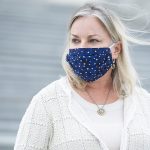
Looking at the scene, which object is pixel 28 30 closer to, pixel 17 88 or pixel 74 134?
pixel 17 88

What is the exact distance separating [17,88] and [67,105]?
18.8 ft

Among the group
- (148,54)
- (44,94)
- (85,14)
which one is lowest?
(44,94)

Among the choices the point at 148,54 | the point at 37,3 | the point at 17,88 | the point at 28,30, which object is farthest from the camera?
the point at 37,3

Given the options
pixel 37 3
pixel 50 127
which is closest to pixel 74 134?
pixel 50 127

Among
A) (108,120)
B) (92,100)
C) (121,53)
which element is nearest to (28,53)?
(121,53)

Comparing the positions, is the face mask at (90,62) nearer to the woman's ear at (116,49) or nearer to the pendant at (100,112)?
the woman's ear at (116,49)

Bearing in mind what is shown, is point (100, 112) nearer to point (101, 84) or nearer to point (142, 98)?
point (101, 84)

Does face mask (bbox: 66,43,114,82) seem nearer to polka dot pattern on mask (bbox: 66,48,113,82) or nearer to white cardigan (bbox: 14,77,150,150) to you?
polka dot pattern on mask (bbox: 66,48,113,82)

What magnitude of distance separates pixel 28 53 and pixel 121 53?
729cm

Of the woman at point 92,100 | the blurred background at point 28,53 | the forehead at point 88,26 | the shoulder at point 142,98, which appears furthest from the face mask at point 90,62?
the blurred background at point 28,53

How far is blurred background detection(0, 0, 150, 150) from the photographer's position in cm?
908

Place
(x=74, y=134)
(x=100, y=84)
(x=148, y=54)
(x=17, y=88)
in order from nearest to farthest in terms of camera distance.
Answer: (x=74, y=134), (x=100, y=84), (x=17, y=88), (x=148, y=54)

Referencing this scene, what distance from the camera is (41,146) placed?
4.09 meters

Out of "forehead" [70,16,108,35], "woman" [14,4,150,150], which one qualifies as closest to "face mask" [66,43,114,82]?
"woman" [14,4,150,150]
